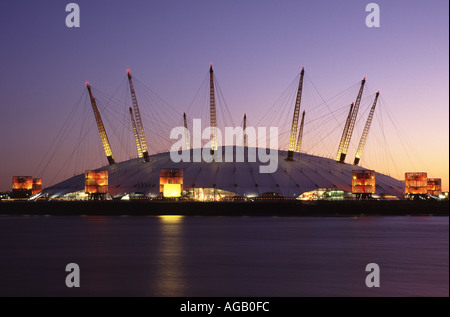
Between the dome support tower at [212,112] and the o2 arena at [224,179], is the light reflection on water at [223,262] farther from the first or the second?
the dome support tower at [212,112]

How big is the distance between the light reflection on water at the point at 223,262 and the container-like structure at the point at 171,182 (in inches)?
2294

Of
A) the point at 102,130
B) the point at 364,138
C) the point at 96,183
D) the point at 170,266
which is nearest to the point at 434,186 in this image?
the point at 364,138

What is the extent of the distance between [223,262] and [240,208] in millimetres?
83842

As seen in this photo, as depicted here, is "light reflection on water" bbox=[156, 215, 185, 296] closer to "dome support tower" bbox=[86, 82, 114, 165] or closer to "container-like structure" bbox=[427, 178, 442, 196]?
"dome support tower" bbox=[86, 82, 114, 165]

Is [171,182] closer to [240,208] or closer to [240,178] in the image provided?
[240,178]

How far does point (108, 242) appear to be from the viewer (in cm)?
6588

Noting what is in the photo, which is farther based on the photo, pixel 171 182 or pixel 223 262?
pixel 171 182

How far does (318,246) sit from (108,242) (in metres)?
23.8

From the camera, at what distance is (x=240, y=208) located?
438ft

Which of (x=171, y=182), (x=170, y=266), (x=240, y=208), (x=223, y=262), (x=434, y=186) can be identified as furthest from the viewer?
(x=434, y=186)

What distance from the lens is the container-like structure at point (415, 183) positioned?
163 meters

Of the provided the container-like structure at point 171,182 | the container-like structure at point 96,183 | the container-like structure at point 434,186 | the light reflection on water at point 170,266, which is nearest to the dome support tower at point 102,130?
the container-like structure at point 96,183
